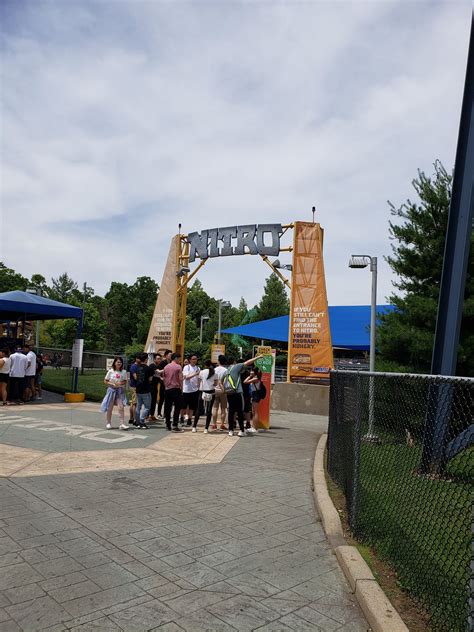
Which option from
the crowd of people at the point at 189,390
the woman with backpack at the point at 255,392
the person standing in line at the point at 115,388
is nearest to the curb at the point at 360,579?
the crowd of people at the point at 189,390

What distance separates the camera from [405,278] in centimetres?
1205

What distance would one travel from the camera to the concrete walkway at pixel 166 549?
3248mm

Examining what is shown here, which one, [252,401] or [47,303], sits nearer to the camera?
[252,401]

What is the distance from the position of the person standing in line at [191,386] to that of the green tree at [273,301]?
134ft

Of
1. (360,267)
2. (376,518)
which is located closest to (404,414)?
(376,518)

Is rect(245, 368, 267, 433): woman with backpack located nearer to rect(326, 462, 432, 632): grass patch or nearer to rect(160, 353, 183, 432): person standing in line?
rect(160, 353, 183, 432): person standing in line

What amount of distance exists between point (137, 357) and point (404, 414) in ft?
25.4

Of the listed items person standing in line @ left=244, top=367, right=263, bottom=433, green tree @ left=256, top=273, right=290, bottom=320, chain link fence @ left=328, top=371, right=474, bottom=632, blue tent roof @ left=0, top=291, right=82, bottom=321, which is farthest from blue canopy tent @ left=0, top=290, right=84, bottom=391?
green tree @ left=256, top=273, right=290, bottom=320

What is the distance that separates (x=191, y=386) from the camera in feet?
37.1

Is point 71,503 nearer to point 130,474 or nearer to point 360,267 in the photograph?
point 130,474

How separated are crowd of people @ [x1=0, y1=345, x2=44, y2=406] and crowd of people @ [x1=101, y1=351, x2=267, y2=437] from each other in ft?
15.9

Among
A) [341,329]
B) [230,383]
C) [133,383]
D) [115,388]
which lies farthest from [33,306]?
[341,329]

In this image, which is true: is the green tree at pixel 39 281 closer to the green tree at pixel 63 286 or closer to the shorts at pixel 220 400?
the green tree at pixel 63 286

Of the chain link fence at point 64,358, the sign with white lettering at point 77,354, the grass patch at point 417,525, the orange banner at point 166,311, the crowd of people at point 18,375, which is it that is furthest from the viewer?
the orange banner at point 166,311
